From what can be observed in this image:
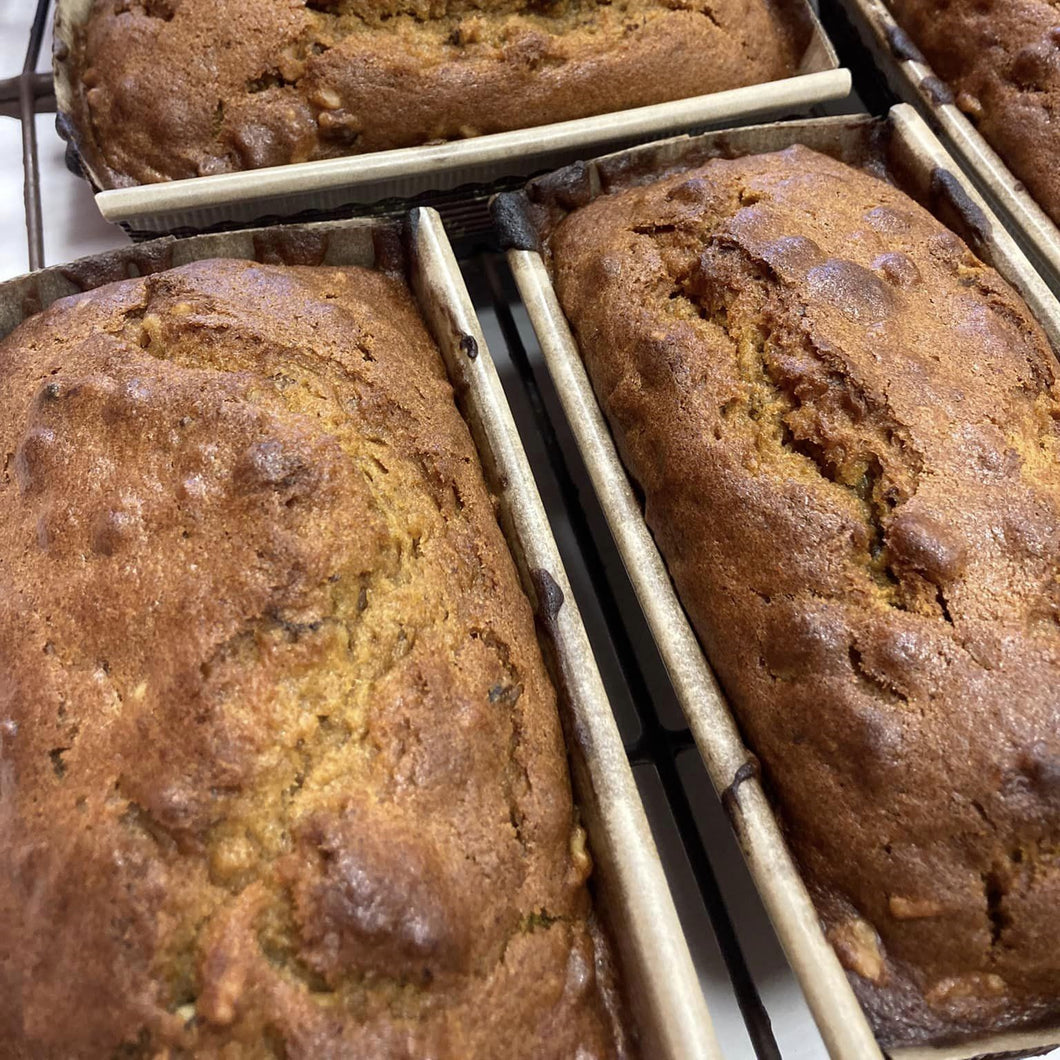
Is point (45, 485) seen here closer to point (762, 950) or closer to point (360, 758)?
point (360, 758)

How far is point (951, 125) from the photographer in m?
1.57

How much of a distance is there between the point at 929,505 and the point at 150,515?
37.1 inches

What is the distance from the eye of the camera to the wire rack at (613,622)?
1.15 metres

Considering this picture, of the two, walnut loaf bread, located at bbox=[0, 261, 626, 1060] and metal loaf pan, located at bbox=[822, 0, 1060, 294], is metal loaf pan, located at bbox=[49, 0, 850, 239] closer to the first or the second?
metal loaf pan, located at bbox=[822, 0, 1060, 294]

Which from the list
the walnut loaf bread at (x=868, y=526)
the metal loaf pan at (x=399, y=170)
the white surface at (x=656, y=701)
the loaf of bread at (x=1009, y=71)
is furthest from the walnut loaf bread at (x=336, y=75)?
the loaf of bread at (x=1009, y=71)

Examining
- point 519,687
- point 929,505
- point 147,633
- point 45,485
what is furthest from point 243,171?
point 929,505

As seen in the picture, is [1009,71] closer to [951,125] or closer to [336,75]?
[951,125]

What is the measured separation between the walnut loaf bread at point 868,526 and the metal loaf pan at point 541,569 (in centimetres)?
17

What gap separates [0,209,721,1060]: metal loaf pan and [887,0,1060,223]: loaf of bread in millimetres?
1013

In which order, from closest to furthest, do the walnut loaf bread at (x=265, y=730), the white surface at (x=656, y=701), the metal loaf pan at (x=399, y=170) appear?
the walnut loaf bread at (x=265, y=730)
the white surface at (x=656, y=701)
the metal loaf pan at (x=399, y=170)

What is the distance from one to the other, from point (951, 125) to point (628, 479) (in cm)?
94

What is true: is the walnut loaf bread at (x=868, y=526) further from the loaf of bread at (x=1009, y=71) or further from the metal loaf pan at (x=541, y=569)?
the loaf of bread at (x=1009, y=71)

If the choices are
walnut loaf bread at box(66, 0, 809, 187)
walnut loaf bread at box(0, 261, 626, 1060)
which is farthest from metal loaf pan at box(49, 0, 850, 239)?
walnut loaf bread at box(0, 261, 626, 1060)

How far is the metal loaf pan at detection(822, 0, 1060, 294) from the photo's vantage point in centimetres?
145
